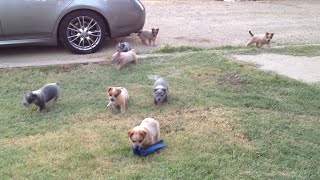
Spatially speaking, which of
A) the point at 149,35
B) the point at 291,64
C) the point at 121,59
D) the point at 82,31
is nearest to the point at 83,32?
the point at 82,31

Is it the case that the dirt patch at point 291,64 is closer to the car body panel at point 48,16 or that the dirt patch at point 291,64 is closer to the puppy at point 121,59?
the puppy at point 121,59

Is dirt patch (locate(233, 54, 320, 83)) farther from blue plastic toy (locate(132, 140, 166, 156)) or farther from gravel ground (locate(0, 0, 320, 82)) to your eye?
blue plastic toy (locate(132, 140, 166, 156))

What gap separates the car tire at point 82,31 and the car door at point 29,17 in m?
0.20

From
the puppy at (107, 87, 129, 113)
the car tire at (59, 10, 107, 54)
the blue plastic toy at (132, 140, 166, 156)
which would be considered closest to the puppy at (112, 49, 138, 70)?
the car tire at (59, 10, 107, 54)

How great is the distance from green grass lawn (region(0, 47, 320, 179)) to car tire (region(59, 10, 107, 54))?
0.97 meters

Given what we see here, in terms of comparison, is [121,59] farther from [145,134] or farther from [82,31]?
[145,134]

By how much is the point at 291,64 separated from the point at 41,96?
3.61 meters

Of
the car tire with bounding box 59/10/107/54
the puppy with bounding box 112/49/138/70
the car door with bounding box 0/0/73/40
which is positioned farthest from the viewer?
the car tire with bounding box 59/10/107/54

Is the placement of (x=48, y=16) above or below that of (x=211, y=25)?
above

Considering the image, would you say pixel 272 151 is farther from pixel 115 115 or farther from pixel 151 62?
pixel 151 62

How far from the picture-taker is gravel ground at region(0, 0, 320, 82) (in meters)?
7.64

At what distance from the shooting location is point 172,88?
568 centimetres

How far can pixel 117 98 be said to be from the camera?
4.88m

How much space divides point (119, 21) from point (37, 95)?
3.05 metres
